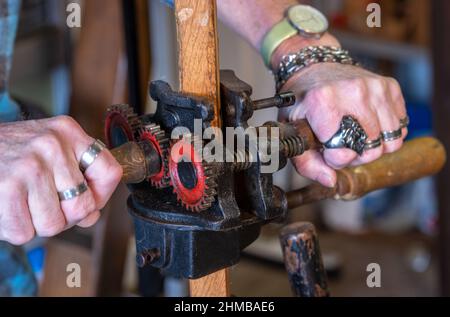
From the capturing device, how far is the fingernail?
912mm

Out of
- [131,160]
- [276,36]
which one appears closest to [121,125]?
[131,160]

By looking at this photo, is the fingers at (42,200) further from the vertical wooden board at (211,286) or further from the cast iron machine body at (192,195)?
the vertical wooden board at (211,286)

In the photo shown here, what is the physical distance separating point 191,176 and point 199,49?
0.42 ft

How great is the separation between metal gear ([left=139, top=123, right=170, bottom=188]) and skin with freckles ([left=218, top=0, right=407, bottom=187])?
7.3 inches

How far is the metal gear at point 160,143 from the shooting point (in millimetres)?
748

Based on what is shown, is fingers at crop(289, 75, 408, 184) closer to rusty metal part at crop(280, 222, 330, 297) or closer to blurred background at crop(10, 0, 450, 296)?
rusty metal part at crop(280, 222, 330, 297)

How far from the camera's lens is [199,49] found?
768 mm

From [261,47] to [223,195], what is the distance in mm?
313
